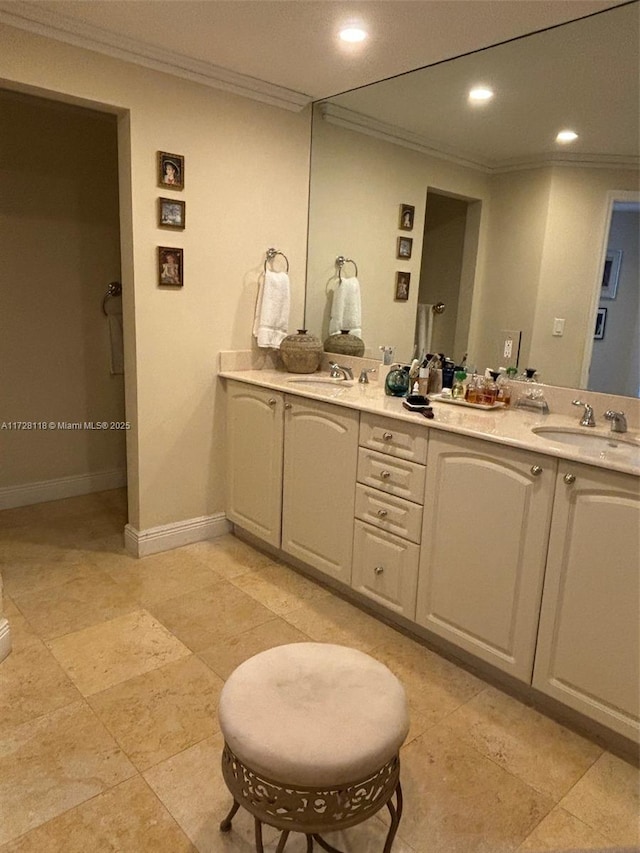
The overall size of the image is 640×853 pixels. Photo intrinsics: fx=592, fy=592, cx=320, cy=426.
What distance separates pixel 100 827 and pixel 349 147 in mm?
3028

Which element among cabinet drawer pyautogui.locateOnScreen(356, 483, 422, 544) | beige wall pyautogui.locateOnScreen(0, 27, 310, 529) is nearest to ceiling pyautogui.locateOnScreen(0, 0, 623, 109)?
beige wall pyautogui.locateOnScreen(0, 27, 310, 529)

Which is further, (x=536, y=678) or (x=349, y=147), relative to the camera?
(x=349, y=147)

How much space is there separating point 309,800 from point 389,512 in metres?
1.22

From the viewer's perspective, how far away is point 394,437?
2.22 meters

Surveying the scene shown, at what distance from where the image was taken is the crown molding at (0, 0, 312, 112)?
2170mm

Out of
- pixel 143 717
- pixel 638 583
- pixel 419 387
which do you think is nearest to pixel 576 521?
pixel 638 583

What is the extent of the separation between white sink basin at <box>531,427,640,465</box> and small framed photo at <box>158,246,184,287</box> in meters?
1.74

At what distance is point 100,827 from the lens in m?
1.46

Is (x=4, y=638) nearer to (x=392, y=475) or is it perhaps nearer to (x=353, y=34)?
(x=392, y=475)

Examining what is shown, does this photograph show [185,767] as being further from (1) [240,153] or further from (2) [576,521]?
(1) [240,153]

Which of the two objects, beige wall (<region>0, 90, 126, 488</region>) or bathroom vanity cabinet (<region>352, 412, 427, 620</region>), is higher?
beige wall (<region>0, 90, 126, 488</region>)

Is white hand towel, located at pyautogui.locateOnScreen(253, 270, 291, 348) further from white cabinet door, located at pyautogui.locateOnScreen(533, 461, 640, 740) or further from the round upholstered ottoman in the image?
the round upholstered ottoman

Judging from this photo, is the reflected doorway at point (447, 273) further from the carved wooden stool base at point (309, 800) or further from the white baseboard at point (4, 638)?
the white baseboard at point (4, 638)

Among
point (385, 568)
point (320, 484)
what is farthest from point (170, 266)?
point (385, 568)
